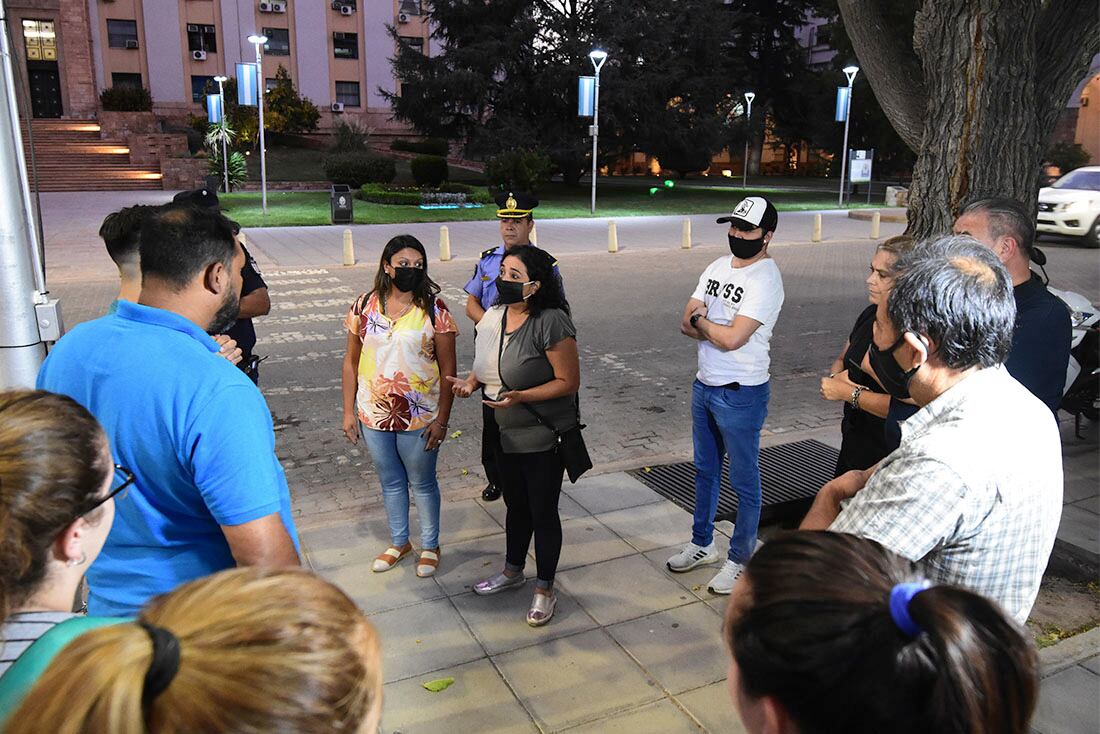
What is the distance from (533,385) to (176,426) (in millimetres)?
2235

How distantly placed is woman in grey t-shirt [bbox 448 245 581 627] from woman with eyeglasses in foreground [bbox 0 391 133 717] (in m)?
2.49

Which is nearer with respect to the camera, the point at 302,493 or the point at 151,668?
the point at 151,668

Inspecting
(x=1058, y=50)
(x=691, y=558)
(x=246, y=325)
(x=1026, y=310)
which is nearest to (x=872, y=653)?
(x=1026, y=310)

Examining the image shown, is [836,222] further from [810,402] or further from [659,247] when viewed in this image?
[810,402]

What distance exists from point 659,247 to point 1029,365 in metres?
17.6

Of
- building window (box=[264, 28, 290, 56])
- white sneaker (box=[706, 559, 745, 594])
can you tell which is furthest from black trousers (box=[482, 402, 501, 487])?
building window (box=[264, 28, 290, 56])

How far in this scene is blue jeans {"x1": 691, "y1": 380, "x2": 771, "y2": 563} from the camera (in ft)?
14.8

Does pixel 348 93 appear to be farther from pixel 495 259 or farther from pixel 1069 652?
pixel 1069 652

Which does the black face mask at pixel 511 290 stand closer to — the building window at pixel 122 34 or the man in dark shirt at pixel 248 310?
the man in dark shirt at pixel 248 310

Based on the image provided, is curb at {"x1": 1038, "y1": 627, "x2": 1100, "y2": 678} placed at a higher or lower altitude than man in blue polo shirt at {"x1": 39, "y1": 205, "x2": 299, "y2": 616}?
lower

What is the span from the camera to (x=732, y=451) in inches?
179

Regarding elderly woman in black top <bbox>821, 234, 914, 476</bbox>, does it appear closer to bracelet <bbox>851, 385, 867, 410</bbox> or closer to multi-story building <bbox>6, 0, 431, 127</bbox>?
bracelet <bbox>851, 385, 867, 410</bbox>

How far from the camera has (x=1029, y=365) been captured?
3516mm

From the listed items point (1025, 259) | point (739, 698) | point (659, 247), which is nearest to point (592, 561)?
point (1025, 259)
